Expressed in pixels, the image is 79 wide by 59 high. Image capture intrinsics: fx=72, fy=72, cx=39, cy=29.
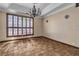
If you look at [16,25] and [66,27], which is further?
[16,25]

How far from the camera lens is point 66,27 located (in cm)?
404

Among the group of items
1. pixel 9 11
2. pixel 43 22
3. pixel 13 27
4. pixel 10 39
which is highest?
pixel 9 11

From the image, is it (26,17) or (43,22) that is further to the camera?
(43,22)

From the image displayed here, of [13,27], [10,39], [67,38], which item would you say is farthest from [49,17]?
[10,39]

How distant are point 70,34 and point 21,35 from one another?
302cm

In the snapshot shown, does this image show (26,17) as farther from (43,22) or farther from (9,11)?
(43,22)

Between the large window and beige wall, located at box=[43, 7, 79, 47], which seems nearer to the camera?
beige wall, located at box=[43, 7, 79, 47]

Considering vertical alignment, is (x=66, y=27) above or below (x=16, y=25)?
below

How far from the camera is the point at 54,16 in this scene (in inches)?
206

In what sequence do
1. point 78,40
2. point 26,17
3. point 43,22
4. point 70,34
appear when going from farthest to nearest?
point 43,22 → point 26,17 → point 70,34 → point 78,40

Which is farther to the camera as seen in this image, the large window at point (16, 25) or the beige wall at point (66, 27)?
the large window at point (16, 25)

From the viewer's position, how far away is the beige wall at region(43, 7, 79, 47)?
3.49 m

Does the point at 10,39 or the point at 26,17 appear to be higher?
the point at 26,17

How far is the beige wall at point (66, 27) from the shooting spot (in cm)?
349
